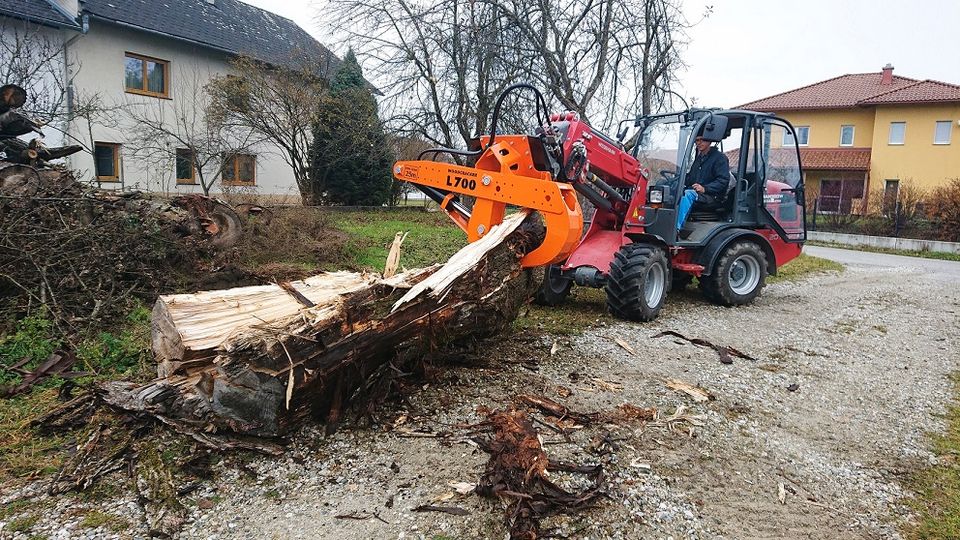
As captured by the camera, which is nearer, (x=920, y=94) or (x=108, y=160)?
(x=108, y=160)

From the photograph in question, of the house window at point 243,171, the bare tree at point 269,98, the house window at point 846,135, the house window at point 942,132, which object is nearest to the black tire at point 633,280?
the bare tree at point 269,98

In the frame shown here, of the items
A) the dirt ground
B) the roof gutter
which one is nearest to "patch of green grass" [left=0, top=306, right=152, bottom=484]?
the dirt ground

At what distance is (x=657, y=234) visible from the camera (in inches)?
269

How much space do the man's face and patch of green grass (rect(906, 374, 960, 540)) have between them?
4.02m

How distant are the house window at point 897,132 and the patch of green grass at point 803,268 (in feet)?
63.0

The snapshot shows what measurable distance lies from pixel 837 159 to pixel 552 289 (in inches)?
1107

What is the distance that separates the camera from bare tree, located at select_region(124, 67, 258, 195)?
15328mm

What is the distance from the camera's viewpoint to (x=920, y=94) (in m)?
27.4

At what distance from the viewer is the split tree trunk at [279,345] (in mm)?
3158

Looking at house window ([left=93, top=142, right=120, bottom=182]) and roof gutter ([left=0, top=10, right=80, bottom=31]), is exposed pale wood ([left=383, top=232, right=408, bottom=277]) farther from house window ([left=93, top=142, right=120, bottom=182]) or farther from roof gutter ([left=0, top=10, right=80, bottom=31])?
house window ([left=93, top=142, right=120, bottom=182])

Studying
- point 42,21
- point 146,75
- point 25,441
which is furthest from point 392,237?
point 146,75

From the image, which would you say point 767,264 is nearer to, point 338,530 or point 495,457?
point 495,457

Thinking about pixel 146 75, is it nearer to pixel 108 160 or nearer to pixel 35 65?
pixel 108 160

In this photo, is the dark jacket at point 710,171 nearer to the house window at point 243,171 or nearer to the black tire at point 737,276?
the black tire at point 737,276
